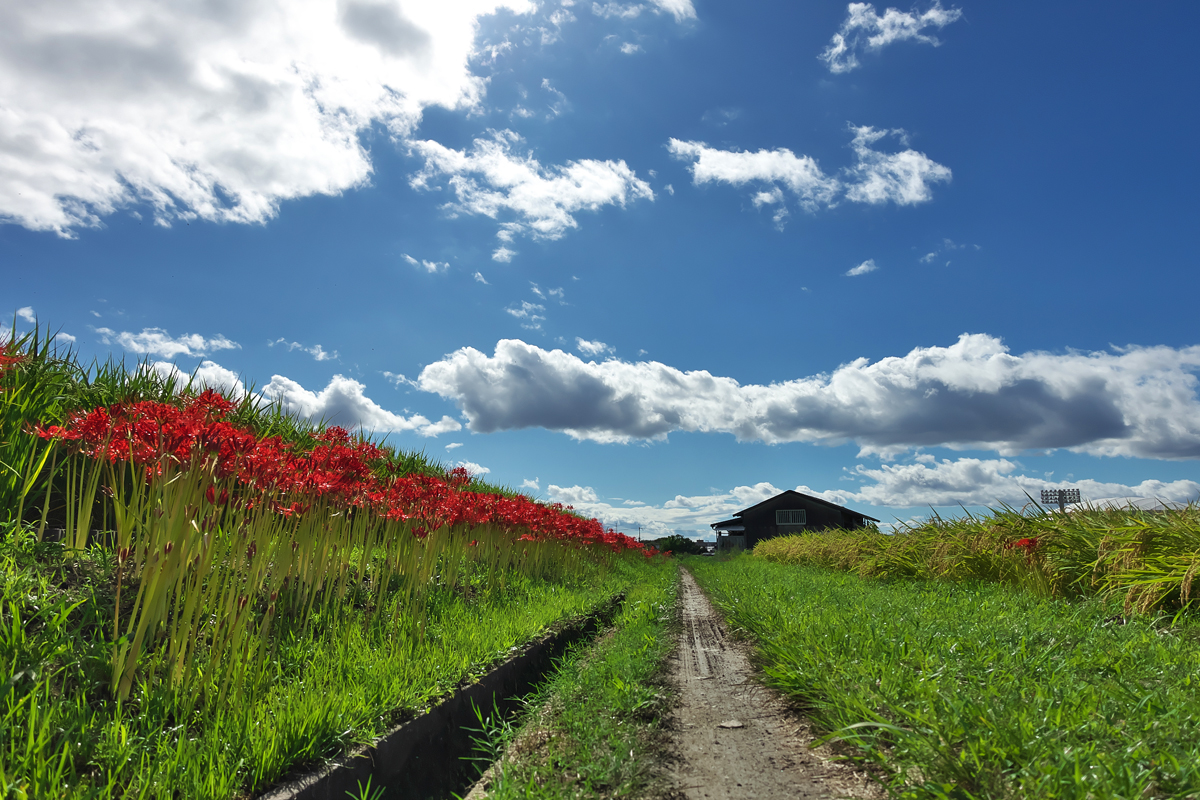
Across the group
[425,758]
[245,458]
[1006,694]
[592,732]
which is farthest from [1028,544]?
[245,458]

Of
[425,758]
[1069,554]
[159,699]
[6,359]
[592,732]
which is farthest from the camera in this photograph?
[1069,554]

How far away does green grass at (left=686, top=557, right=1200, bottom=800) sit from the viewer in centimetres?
216

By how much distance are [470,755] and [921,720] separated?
2715 mm

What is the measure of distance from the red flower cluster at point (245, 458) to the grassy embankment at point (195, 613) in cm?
2

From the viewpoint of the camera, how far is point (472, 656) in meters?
4.48

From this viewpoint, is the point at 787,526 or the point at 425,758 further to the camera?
the point at 787,526

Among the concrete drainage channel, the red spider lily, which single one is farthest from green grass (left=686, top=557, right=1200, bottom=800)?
the red spider lily

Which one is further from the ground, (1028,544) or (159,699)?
(1028,544)

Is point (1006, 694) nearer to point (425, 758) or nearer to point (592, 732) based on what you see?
point (592, 732)

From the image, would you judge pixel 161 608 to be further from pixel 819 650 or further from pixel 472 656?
pixel 819 650

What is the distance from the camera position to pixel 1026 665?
3.37 m

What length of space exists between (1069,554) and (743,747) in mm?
6018

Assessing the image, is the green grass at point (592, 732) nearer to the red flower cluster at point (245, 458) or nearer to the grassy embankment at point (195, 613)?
the grassy embankment at point (195, 613)

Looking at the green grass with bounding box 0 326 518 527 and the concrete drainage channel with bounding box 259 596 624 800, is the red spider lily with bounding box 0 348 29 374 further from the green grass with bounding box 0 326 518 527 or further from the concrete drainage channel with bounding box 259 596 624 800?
the concrete drainage channel with bounding box 259 596 624 800
